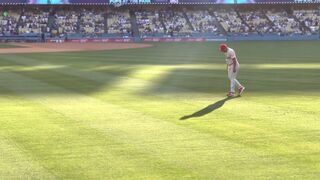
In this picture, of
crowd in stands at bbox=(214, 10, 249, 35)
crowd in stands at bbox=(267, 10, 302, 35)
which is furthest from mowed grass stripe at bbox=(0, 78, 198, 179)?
crowd in stands at bbox=(267, 10, 302, 35)

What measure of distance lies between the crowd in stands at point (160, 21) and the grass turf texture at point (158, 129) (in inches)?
1931

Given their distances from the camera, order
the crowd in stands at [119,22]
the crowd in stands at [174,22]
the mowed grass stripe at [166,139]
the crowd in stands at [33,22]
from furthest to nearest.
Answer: the crowd in stands at [174,22]
the crowd in stands at [119,22]
the crowd in stands at [33,22]
the mowed grass stripe at [166,139]

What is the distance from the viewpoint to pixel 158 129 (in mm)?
11297

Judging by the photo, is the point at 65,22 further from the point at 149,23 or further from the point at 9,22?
the point at 149,23

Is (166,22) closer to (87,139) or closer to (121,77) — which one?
(121,77)

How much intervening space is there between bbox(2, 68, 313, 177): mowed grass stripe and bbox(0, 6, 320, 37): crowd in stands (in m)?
54.7

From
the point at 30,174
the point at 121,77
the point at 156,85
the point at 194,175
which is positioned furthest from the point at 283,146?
the point at 121,77

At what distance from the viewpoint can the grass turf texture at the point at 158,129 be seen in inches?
328

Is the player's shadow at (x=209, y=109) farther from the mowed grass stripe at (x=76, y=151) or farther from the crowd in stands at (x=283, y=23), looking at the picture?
the crowd in stands at (x=283, y=23)

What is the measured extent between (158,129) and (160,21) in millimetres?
61863

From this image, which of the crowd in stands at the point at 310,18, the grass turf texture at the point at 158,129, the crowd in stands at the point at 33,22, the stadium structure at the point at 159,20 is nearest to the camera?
the grass turf texture at the point at 158,129

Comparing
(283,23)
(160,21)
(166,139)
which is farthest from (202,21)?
(166,139)

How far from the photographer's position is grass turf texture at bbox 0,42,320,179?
27.3 ft

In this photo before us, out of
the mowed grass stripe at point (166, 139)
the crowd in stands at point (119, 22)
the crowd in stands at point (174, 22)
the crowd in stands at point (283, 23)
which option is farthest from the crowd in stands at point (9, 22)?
the mowed grass stripe at point (166, 139)
